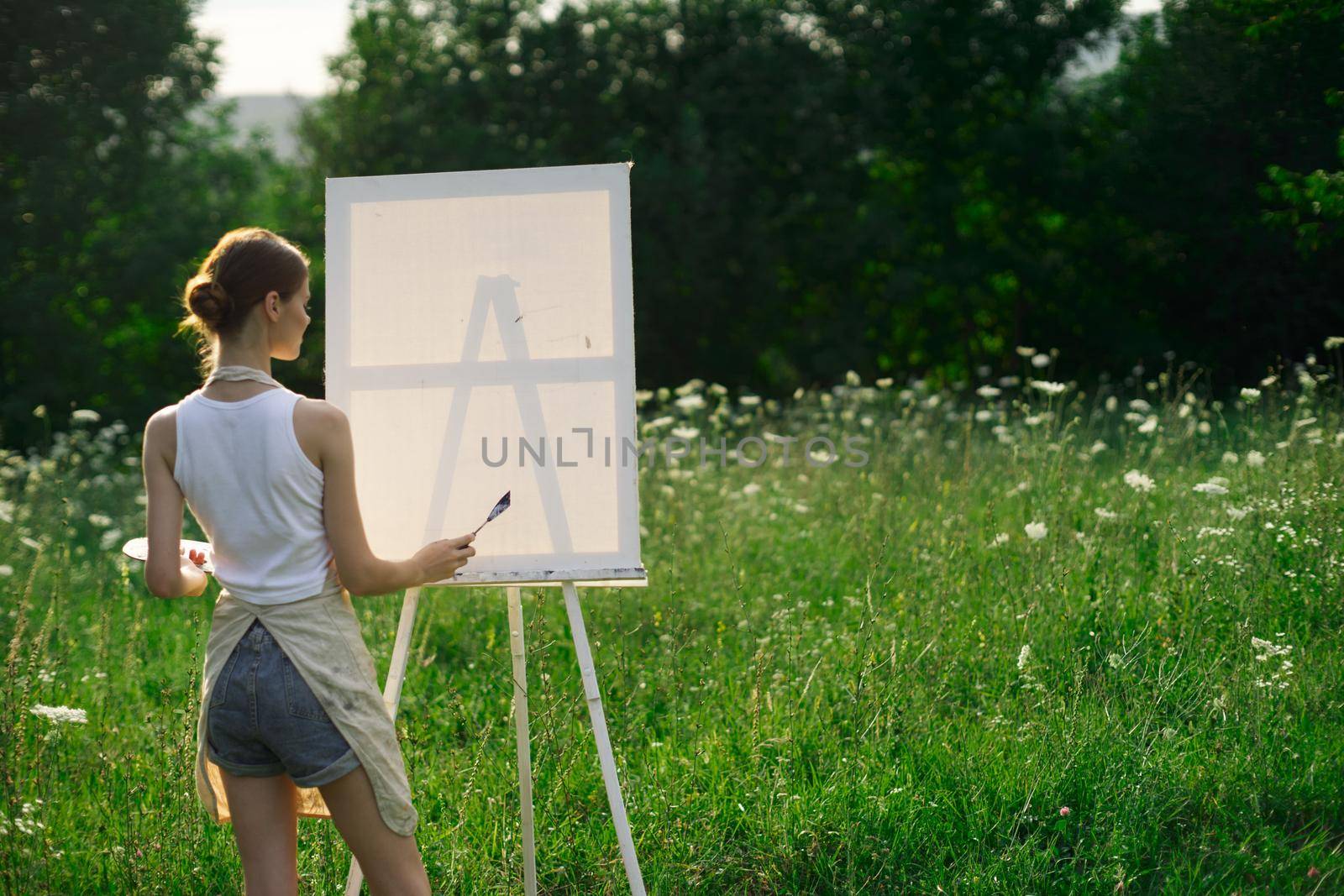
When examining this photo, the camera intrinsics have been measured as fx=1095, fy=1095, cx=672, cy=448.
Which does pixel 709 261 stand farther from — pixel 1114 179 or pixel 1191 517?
pixel 1191 517

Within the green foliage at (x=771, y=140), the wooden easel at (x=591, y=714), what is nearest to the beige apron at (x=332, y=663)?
the wooden easel at (x=591, y=714)

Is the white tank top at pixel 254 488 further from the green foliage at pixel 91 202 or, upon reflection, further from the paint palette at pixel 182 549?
the green foliage at pixel 91 202

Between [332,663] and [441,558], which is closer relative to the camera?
[332,663]

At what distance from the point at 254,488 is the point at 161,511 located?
0.18 metres

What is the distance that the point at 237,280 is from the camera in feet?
6.30

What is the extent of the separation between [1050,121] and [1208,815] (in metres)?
13.3

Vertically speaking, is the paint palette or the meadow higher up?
the paint palette

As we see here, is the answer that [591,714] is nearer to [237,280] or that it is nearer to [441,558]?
[441,558]

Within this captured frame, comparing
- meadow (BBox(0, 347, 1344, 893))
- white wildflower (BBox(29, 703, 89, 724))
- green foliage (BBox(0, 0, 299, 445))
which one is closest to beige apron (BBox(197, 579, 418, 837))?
white wildflower (BBox(29, 703, 89, 724))

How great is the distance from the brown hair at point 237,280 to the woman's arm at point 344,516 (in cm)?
22

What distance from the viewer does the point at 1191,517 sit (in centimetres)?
452

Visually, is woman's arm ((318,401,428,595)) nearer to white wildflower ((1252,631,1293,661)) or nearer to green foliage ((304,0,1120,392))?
white wildflower ((1252,631,1293,661))

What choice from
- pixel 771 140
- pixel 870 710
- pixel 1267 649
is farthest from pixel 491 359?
pixel 771 140

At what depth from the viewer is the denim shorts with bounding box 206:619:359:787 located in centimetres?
191
